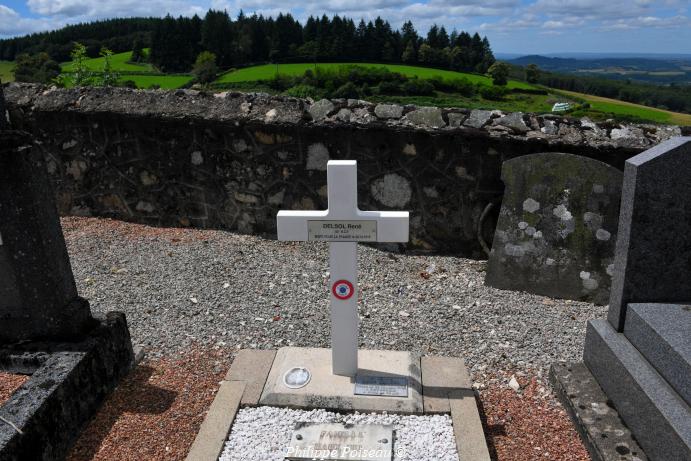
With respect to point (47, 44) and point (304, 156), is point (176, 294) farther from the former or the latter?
point (47, 44)

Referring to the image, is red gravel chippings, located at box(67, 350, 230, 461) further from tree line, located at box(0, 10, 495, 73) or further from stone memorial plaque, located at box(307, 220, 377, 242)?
tree line, located at box(0, 10, 495, 73)

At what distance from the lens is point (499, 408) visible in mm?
3691

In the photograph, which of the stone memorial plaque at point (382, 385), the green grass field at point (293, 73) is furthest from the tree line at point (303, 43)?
the stone memorial plaque at point (382, 385)

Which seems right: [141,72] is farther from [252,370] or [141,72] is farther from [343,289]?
[343,289]

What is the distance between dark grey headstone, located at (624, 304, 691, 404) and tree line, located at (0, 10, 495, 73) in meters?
28.4

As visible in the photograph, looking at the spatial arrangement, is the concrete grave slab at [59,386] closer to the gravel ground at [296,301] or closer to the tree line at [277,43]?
the gravel ground at [296,301]

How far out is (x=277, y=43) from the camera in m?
35.2

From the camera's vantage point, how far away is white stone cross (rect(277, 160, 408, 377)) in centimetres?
340

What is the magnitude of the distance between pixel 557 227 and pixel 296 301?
2513mm

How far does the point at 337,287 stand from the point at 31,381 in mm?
1885

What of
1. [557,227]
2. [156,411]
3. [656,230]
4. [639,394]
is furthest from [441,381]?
[557,227]

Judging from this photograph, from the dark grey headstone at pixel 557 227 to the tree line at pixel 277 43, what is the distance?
26.5 m

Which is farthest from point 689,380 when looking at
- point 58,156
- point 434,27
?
point 434,27

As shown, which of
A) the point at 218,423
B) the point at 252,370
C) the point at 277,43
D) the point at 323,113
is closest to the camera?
the point at 218,423
